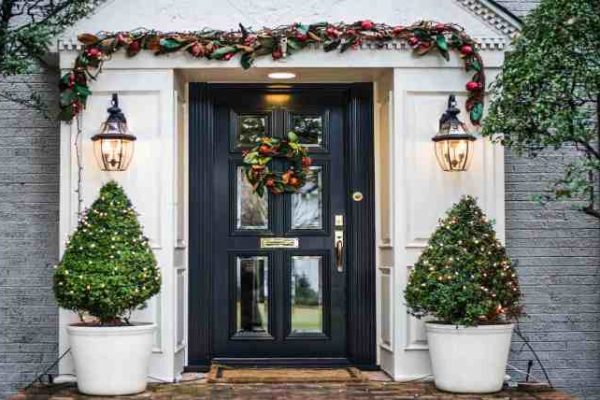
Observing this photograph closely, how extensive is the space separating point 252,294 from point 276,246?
1.30ft

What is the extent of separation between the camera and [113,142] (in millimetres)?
5906

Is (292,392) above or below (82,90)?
below

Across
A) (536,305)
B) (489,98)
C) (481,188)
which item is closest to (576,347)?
(536,305)

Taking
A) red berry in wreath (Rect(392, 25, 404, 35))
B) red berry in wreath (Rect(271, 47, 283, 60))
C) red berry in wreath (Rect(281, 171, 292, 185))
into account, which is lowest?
red berry in wreath (Rect(281, 171, 292, 185))

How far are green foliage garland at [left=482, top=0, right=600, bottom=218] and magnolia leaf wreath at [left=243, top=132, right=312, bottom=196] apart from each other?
5.71 ft

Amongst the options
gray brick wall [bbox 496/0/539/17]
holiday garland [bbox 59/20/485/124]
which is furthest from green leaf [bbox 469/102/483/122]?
gray brick wall [bbox 496/0/539/17]

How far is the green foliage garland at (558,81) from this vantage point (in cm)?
505

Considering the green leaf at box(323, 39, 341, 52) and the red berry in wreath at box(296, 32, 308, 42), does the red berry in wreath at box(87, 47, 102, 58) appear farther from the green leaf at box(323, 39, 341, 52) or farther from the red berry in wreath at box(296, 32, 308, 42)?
the green leaf at box(323, 39, 341, 52)

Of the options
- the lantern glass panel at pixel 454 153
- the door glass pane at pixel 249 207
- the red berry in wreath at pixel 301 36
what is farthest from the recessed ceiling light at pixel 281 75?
the lantern glass panel at pixel 454 153

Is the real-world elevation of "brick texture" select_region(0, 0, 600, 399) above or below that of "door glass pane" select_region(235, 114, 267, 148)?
below

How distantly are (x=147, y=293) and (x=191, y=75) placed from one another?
1685 mm

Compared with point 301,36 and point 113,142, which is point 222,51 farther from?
point 113,142

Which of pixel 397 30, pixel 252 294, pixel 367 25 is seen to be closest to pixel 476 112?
pixel 397 30

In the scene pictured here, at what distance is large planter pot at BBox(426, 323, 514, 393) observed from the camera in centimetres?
556
